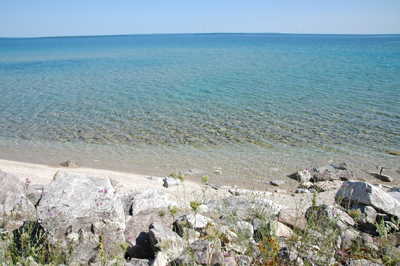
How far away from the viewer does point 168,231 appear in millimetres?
4027

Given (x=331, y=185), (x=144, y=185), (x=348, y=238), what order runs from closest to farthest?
1. (x=348, y=238)
2. (x=144, y=185)
3. (x=331, y=185)

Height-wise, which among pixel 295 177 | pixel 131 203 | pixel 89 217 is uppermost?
pixel 89 217

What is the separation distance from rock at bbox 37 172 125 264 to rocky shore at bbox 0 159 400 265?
0.04ft

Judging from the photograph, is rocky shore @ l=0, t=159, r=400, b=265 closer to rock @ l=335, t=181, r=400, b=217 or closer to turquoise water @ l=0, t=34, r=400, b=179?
rock @ l=335, t=181, r=400, b=217

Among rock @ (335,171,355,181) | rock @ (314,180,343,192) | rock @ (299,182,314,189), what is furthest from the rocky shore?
rock @ (335,171,355,181)

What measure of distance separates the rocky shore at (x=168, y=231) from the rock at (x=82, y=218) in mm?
12

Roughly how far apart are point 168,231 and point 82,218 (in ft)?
3.90

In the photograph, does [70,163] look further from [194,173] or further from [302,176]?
[302,176]

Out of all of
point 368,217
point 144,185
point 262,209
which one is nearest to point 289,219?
point 262,209

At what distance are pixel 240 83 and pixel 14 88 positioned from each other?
18.4 meters

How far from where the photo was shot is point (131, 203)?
512 cm

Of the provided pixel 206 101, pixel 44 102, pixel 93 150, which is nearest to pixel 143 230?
pixel 93 150

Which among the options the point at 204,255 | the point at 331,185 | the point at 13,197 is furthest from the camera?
the point at 331,185

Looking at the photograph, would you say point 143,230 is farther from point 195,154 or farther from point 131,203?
point 195,154
